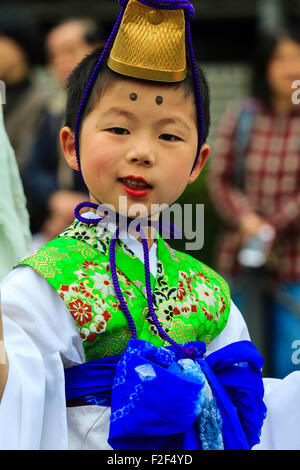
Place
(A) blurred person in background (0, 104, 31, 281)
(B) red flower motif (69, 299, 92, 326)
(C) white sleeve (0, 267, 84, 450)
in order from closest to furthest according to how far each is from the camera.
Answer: (C) white sleeve (0, 267, 84, 450) < (B) red flower motif (69, 299, 92, 326) < (A) blurred person in background (0, 104, 31, 281)

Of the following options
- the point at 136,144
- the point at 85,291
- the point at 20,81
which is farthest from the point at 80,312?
the point at 20,81

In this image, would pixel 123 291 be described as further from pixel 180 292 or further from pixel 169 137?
pixel 169 137

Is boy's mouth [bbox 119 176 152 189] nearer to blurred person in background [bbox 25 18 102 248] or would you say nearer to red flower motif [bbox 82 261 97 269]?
red flower motif [bbox 82 261 97 269]

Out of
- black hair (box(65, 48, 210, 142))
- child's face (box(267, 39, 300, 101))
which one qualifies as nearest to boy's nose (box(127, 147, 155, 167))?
black hair (box(65, 48, 210, 142))

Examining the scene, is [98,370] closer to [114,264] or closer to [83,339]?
[83,339]

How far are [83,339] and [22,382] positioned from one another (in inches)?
7.2

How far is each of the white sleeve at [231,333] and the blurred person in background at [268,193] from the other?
2.00 metres

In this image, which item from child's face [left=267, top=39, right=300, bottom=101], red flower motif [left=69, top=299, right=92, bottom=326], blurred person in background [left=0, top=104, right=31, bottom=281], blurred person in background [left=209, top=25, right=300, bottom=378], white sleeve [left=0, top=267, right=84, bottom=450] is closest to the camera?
white sleeve [left=0, top=267, right=84, bottom=450]

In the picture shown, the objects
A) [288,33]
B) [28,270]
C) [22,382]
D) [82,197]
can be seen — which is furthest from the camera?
[288,33]

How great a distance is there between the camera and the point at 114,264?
→ 213 centimetres

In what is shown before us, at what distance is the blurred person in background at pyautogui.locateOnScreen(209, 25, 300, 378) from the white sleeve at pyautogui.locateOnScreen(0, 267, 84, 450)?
2.43 metres

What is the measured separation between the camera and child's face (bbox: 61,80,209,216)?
208 cm
